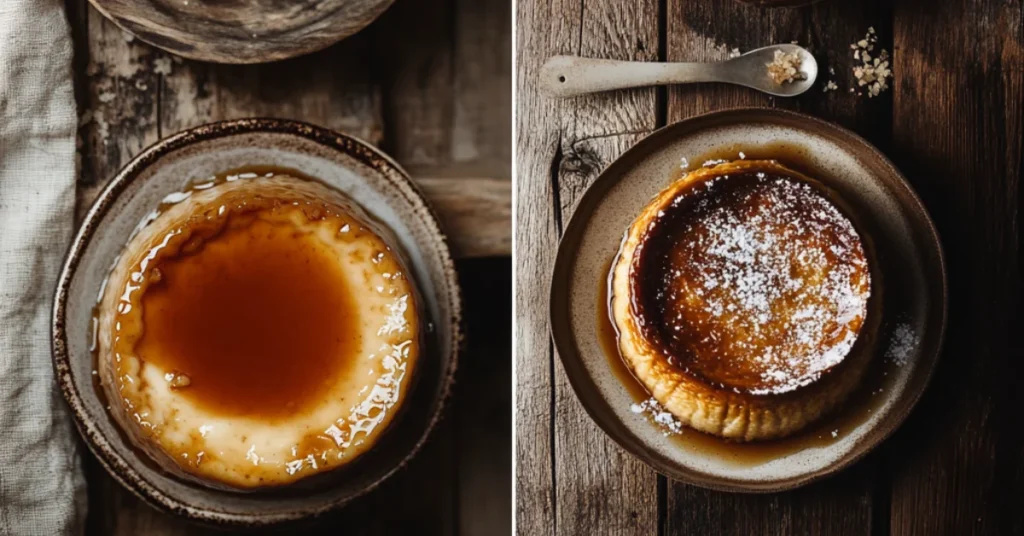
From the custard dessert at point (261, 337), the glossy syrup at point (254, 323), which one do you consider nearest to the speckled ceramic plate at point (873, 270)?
the custard dessert at point (261, 337)

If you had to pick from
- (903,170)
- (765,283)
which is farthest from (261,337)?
(903,170)

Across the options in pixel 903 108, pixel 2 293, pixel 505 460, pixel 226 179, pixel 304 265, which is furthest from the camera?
pixel 505 460

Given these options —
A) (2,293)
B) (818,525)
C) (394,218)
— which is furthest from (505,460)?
(2,293)

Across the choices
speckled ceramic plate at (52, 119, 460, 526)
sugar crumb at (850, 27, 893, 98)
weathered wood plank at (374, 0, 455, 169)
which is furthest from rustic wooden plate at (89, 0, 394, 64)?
sugar crumb at (850, 27, 893, 98)

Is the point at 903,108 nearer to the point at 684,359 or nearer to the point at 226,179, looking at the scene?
the point at 684,359

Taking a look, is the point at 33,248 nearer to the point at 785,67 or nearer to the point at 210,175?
Result: the point at 210,175

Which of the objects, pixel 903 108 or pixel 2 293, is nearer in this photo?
pixel 903 108
